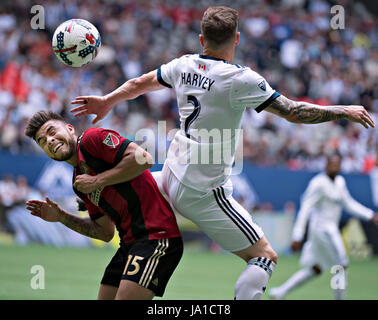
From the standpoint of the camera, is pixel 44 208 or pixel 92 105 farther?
pixel 92 105

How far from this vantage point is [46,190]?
14266mm

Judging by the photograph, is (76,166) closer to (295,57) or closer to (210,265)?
(210,265)

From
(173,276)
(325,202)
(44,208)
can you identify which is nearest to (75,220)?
(44,208)

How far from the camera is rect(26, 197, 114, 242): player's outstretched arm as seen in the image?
5.07 m

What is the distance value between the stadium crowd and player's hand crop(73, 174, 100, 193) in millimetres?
10369

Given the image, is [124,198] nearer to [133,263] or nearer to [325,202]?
[133,263]

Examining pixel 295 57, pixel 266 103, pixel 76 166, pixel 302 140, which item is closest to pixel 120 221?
pixel 76 166

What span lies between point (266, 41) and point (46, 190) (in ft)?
30.1

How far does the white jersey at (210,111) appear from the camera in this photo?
459 cm

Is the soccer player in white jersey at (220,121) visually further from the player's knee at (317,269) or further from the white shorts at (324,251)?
the white shorts at (324,251)

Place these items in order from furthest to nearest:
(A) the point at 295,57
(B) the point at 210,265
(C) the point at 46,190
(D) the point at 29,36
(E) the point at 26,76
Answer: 1. (A) the point at 295,57
2. (D) the point at 29,36
3. (E) the point at 26,76
4. (C) the point at 46,190
5. (B) the point at 210,265

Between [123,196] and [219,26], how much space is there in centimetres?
141

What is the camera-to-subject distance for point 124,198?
468 cm

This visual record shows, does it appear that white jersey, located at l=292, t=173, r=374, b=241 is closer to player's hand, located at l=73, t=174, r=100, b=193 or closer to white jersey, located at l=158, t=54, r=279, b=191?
white jersey, located at l=158, t=54, r=279, b=191
